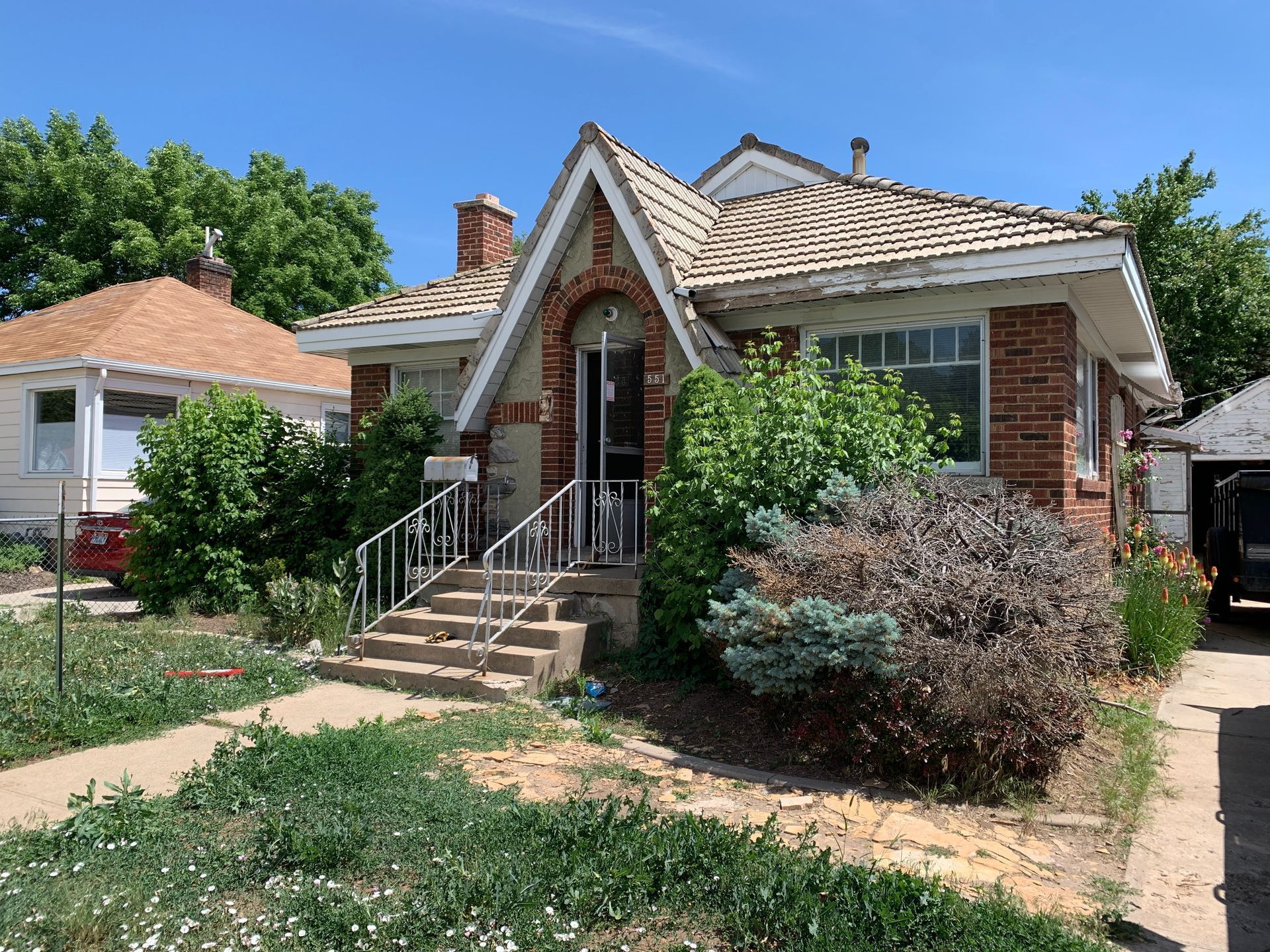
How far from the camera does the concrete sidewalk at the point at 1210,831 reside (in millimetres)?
3640

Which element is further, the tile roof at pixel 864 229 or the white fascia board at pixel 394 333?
the white fascia board at pixel 394 333

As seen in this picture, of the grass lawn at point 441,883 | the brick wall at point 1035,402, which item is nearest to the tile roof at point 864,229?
the brick wall at point 1035,402

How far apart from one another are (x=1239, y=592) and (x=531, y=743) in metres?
9.89

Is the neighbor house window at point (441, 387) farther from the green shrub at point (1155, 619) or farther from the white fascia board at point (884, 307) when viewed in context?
the green shrub at point (1155, 619)

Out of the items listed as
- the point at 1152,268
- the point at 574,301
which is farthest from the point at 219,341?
the point at 1152,268

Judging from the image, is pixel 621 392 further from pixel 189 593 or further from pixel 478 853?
pixel 478 853

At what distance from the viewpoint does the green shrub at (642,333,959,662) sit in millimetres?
6766

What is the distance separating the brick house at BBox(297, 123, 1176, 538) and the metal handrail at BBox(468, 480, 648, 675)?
1.09 feet

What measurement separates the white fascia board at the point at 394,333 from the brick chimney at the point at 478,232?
258 centimetres

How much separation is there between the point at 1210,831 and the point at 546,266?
755 centimetres

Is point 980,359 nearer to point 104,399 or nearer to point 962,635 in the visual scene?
point 962,635

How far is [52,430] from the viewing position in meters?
15.8

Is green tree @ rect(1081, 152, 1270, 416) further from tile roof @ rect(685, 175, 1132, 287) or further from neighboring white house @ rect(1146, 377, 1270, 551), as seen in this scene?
tile roof @ rect(685, 175, 1132, 287)

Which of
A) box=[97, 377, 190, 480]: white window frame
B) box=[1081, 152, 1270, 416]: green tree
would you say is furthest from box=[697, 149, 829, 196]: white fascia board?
box=[1081, 152, 1270, 416]: green tree
